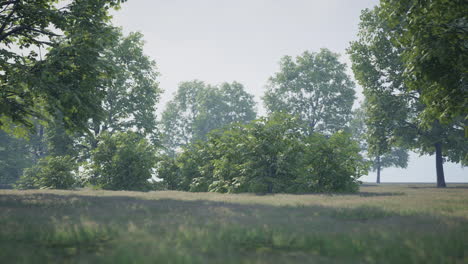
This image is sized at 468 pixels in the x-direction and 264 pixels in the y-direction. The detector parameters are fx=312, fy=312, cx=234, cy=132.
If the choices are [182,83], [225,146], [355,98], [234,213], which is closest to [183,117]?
[182,83]

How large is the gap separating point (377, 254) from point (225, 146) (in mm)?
15379

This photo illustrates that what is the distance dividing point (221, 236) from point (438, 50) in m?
9.35

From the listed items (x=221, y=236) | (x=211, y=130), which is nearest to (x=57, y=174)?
(x=211, y=130)

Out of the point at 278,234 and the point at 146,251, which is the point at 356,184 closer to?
the point at 278,234

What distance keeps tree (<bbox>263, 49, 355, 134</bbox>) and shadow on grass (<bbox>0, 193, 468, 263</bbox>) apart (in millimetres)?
46799

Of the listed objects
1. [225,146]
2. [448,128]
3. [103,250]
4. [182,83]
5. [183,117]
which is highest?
[182,83]

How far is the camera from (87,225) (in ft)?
20.9

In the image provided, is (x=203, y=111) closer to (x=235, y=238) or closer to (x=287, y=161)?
(x=287, y=161)

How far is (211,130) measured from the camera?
26016 mm

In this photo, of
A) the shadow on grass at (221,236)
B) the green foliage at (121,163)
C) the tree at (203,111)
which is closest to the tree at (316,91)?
the tree at (203,111)

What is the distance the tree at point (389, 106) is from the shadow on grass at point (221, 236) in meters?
24.5

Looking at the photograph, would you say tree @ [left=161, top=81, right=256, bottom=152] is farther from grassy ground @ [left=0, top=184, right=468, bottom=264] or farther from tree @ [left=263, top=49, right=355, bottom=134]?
grassy ground @ [left=0, top=184, right=468, bottom=264]

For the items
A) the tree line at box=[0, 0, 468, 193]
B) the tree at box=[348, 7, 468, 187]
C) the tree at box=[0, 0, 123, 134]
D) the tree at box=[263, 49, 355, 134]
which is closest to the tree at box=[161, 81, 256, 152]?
the tree at box=[263, 49, 355, 134]

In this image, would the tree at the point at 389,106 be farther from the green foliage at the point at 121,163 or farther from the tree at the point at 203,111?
the tree at the point at 203,111
